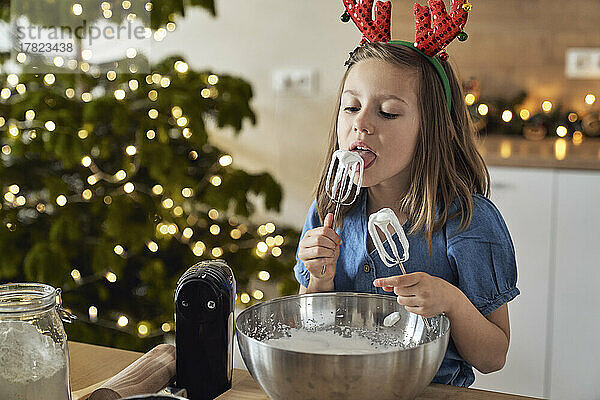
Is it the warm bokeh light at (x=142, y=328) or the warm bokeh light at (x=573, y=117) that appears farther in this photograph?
the warm bokeh light at (x=573, y=117)

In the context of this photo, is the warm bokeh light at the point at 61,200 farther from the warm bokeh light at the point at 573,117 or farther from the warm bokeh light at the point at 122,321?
the warm bokeh light at the point at 573,117

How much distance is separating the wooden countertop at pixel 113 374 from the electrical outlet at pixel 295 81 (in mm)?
2134

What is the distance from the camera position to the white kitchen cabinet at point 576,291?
8.04 ft

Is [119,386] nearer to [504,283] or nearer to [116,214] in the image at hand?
[504,283]

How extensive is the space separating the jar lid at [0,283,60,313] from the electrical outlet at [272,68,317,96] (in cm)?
238

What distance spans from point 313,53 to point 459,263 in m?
2.06

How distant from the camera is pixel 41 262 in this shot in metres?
2.33

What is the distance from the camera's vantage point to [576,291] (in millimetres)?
2496

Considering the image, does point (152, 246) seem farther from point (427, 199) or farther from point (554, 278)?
point (427, 199)

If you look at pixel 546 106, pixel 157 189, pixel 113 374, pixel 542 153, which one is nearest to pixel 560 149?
pixel 542 153

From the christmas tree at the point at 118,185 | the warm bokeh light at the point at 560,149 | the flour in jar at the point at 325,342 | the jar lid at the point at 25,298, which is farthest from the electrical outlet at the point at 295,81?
the jar lid at the point at 25,298

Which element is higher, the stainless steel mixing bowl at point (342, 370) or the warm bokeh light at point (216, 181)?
the warm bokeh light at point (216, 181)

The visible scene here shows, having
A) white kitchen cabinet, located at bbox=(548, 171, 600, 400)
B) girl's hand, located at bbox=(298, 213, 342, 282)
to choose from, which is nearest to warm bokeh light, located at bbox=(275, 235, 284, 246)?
white kitchen cabinet, located at bbox=(548, 171, 600, 400)

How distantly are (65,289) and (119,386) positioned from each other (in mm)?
1732
